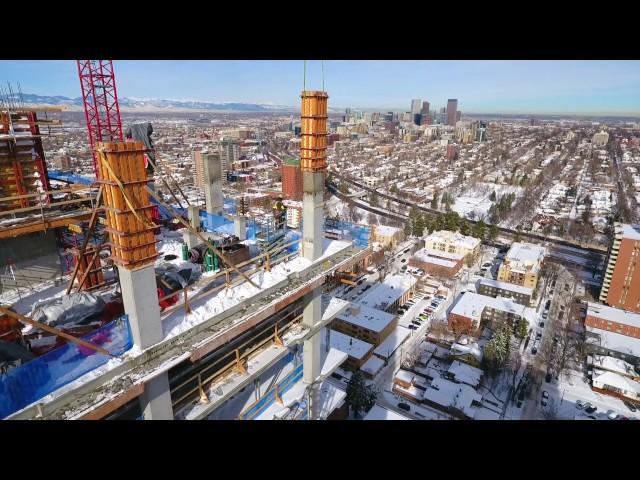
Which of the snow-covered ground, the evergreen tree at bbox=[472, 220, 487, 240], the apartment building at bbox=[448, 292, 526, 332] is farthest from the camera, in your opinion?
the snow-covered ground

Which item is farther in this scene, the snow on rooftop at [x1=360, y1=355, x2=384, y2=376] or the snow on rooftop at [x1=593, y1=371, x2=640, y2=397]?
the snow on rooftop at [x1=360, y1=355, x2=384, y2=376]

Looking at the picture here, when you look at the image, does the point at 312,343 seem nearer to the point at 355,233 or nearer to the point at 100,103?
the point at 355,233

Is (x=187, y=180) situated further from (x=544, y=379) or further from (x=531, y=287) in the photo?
(x=544, y=379)

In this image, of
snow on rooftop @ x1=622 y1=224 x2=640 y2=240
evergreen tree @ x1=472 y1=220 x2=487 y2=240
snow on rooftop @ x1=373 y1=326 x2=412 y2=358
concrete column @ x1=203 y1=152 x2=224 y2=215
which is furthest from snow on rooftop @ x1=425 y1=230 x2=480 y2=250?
concrete column @ x1=203 y1=152 x2=224 y2=215

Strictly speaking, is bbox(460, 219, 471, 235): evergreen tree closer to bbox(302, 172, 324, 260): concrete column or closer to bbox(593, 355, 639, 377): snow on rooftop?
bbox(593, 355, 639, 377): snow on rooftop

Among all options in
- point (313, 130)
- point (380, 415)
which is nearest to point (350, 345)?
point (380, 415)

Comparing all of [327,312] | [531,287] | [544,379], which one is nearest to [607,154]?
[531,287]

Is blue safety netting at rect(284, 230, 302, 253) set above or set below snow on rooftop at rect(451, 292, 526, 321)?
above
